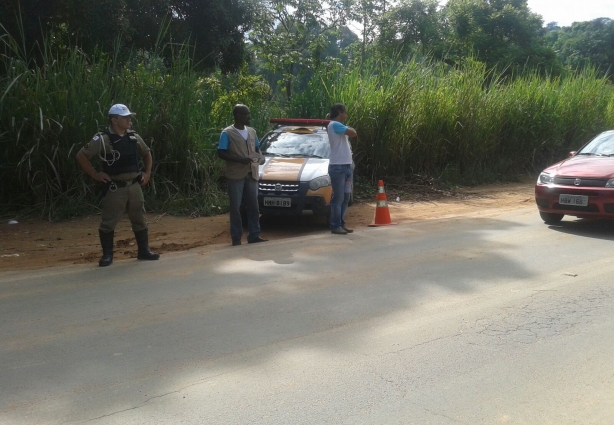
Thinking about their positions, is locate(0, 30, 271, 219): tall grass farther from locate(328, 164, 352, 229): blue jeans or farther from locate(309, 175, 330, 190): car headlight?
locate(328, 164, 352, 229): blue jeans

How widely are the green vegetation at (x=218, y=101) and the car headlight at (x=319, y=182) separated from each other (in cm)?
261

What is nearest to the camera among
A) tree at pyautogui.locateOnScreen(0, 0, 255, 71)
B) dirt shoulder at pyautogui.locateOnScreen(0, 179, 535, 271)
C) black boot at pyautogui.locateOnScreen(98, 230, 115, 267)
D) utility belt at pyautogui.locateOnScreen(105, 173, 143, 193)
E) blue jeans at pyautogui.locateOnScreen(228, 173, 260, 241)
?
utility belt at pyautogui.locateOnScreen(105, 173, 143, 193)

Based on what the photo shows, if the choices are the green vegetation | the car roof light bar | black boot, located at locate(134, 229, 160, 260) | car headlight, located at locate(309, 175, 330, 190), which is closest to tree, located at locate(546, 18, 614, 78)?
the green vegetation

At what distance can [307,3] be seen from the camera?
2623cm

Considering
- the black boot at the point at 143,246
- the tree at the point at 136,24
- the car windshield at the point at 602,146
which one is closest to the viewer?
the black boot at the point at 143,246

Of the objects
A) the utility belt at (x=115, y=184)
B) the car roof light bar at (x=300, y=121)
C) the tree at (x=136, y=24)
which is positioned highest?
the tree at (x=136, y=24)

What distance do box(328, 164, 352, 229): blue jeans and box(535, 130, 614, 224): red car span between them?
3.10 metres

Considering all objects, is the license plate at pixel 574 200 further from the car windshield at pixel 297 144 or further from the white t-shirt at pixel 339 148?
the car windshield at pixel 297 144

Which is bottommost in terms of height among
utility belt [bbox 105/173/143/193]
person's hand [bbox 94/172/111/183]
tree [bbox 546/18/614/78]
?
utility belt [bbox 105/173/143/193]

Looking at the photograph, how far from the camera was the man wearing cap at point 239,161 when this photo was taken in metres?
9.23

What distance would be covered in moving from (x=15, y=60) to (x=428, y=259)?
7.53 m

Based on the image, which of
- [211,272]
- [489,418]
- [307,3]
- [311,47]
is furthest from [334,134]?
[307,3]

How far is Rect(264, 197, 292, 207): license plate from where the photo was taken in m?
10.6

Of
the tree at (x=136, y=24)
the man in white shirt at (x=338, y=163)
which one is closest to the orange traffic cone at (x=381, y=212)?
the man in white shirt at (x=338, y=163)
